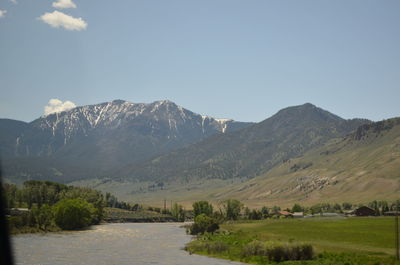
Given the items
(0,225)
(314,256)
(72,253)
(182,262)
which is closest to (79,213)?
(72,253)

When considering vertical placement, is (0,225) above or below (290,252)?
above

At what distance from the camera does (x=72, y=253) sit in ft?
285

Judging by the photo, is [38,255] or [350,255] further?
[38,255]

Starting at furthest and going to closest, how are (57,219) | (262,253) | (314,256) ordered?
(57,219), (262,253), (314,256)

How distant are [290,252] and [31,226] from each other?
352 ft

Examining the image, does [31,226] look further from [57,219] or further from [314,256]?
[314,256]

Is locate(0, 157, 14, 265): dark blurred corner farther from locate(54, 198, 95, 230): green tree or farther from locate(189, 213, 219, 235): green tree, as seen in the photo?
locate(54, 198, 95, 230): green tree

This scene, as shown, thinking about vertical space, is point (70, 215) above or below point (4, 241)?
below

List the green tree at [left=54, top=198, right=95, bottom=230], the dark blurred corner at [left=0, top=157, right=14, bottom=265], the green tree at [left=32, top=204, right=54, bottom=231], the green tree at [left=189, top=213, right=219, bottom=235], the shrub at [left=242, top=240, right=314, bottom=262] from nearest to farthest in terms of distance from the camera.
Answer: the dark blurred corner at [left=0, top=157, right=14, bottom=265]
the shrub at [left=242, top=240, right=314, bottom=262]
the green tree at [left=189, top=213, right=219, bottom=235]
the green tree at [left=32, top=204, right=54, bottom=231]
the green tree at [left=54, top=198, right=95, bottom=230]

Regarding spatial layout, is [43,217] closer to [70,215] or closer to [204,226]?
[70,215]

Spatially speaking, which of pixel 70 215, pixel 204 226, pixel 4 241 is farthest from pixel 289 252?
pixel 70 215

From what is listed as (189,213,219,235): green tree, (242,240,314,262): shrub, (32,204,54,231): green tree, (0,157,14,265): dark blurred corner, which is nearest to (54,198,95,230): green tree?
(32,204,54,231): green tree

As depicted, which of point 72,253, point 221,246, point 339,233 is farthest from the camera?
point 339,233

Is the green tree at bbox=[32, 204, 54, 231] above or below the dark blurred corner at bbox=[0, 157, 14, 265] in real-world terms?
below
